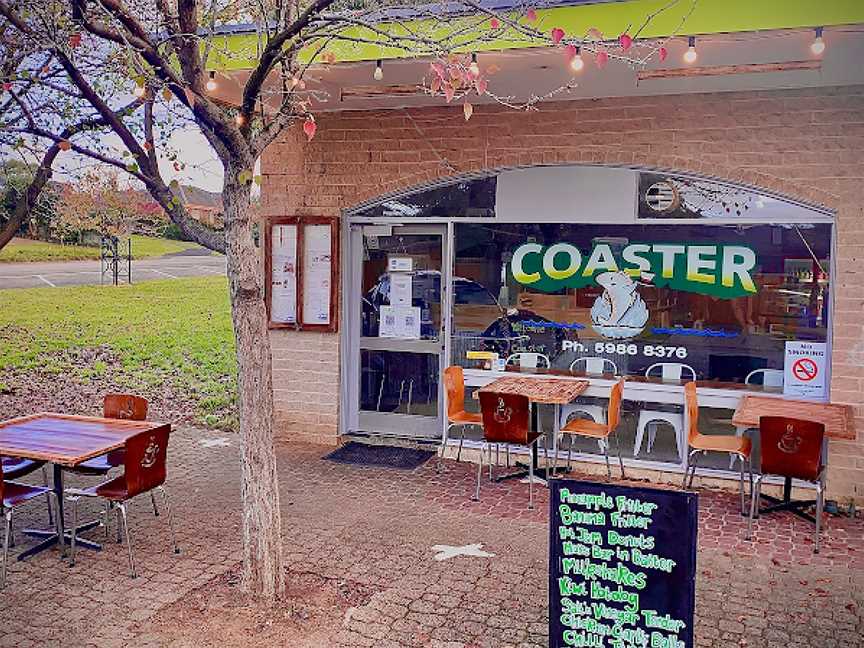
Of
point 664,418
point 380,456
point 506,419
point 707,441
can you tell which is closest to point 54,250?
point 380,456

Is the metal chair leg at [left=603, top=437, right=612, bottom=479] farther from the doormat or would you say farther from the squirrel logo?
the doormat

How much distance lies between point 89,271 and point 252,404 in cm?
688

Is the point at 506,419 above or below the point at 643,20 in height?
below

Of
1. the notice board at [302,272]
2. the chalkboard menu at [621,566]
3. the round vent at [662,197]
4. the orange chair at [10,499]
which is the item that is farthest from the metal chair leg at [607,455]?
the orange chair at [10,499]

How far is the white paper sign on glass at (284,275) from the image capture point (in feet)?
30.5

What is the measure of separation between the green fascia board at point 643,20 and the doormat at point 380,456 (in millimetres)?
3932

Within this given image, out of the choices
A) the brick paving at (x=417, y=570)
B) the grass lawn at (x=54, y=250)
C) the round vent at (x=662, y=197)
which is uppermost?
the round vent at (x=662, y=197)

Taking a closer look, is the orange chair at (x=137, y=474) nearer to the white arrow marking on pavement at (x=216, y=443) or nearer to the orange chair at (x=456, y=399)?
the orange chair at (x=456, y=399)

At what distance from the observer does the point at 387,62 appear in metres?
6.80

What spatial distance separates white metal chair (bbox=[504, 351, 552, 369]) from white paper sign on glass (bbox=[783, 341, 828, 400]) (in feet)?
7.35

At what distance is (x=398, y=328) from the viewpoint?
30.1 feet

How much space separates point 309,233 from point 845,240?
5267 millimetres

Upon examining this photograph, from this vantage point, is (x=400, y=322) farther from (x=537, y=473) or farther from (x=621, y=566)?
(x=621, y=566)

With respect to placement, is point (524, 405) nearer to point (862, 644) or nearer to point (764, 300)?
point (764, 300)
